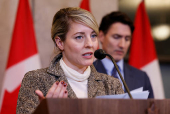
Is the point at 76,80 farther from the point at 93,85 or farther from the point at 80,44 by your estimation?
the point at 80,44

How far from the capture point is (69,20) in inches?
77.7

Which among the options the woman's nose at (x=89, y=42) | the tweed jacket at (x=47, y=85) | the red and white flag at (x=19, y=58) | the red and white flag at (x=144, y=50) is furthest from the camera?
the red and white flag at (x=144, y=50)

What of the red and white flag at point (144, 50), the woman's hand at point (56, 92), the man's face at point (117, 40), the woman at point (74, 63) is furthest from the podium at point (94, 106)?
the red and white flag at point (144, 50)

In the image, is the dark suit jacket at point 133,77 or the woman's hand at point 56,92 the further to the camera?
the dark suit jacket at point 133,77

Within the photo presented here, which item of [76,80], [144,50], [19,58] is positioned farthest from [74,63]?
[144,50]

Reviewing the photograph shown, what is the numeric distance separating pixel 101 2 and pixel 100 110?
2966mm

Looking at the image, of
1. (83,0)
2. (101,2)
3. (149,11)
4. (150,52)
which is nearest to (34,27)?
(83,0)

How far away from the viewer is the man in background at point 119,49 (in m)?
3.09

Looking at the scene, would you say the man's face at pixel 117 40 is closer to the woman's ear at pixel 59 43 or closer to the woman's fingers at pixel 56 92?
the woman's ear at pixel 59 43

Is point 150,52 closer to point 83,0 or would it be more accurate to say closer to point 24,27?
point 83,0

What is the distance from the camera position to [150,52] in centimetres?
399

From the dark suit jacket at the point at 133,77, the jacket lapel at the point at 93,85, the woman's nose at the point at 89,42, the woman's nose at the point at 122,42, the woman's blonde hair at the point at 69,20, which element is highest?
the woman's blonde hair at the point at 69,20

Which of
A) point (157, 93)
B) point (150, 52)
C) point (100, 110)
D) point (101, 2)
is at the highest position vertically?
point (101, 2)

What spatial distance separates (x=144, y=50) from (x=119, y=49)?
103cm
